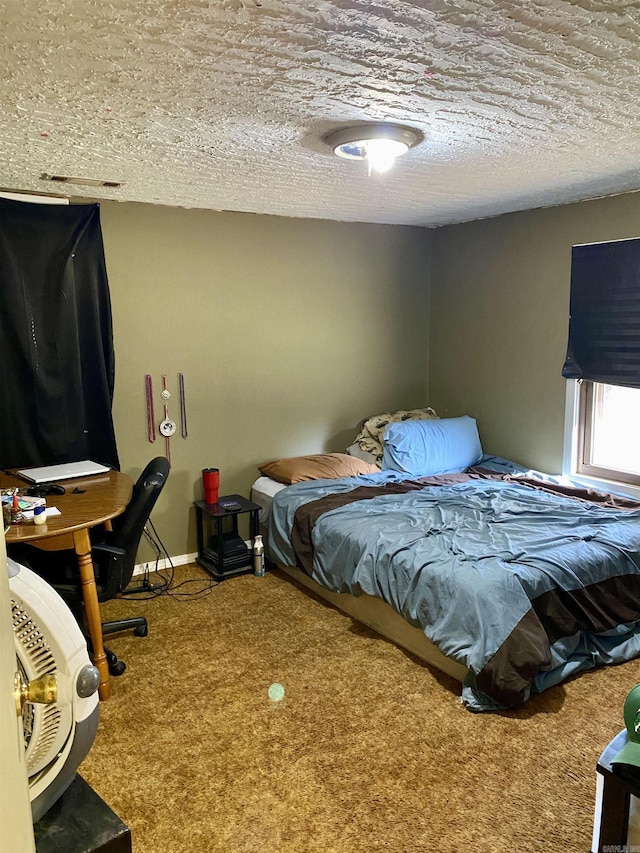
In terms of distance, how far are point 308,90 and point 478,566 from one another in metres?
1.90

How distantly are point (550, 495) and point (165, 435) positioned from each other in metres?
2.32

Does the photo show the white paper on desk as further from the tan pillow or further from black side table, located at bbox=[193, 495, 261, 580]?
the tan pillow

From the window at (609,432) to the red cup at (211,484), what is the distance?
89.8 inches

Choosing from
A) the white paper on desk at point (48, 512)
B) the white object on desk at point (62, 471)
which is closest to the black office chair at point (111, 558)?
the white paper on desk at point (48, 512)

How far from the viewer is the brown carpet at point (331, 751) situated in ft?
6.28

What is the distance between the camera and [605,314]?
A: 372cm

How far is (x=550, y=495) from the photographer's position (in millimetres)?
3666

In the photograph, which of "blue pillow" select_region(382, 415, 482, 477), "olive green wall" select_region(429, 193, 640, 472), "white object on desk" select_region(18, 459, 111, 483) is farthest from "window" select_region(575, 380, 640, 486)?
"white object on desk" select_region(18, 459, 111, 483)

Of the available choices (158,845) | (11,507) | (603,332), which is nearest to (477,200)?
(603,332)

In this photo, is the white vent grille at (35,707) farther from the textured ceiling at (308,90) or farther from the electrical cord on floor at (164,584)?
the electrical cord on floor at (164,584)

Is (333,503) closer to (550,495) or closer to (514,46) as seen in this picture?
(550,495)

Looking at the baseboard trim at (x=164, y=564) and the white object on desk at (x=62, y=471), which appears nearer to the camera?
the white object on desk at (x=62, y=471)

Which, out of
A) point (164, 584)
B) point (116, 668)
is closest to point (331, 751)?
point (116, 668)

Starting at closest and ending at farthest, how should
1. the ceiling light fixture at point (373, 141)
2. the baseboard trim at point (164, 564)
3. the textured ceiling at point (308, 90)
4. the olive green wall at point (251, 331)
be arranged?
the textured ceiling at point (308, 90), the ceiling light fixture at point (373, 141), the olive green wall at point (251, 331), the baseboard trim at point (164, 564)
